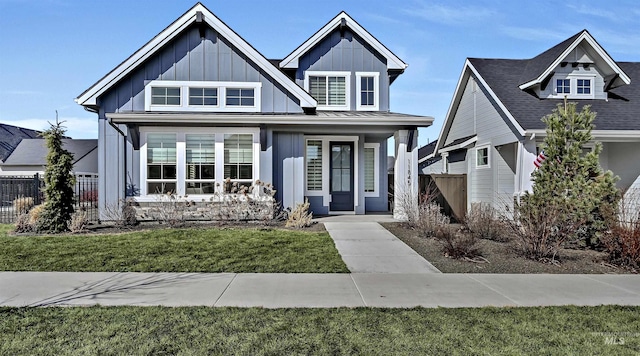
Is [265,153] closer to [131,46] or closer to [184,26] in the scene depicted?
[184,26]

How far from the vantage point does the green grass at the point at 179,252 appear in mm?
7180

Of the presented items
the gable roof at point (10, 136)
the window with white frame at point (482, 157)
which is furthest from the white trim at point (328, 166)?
the gable roof at point (10, 136)

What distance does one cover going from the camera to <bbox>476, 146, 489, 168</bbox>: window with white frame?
16.0 meters

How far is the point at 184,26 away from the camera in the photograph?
12.8 meters

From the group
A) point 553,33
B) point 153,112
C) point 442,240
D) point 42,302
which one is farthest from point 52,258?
point 553,33

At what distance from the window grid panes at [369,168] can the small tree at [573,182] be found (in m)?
6.23

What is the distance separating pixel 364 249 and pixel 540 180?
4750mm

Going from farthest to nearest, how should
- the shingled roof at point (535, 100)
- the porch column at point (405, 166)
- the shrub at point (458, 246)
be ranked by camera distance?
1. the shingled roof at point (535, 100)
2. the porch column at point (405, 166)
3. the shrub at point (458, 246)

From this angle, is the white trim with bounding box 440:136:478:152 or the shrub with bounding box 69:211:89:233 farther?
the white trim with bounding box 440:136:478:152

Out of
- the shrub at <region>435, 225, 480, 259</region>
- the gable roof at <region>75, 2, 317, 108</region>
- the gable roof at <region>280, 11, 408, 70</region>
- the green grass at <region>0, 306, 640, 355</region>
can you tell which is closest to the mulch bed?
Answer: the shrub at <region>435, 225, 480, 259</region>

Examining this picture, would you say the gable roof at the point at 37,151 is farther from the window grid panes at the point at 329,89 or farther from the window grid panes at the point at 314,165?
the window grid panes at the point at 314,165

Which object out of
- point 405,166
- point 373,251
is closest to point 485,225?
point 405,166

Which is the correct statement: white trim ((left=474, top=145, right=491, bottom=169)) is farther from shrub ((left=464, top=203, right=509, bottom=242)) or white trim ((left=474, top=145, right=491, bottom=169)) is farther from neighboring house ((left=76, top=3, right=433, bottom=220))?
shrub ((left=464, top=203, right=509, bottom=242))

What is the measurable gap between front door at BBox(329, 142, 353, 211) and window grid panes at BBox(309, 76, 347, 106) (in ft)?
6.15
